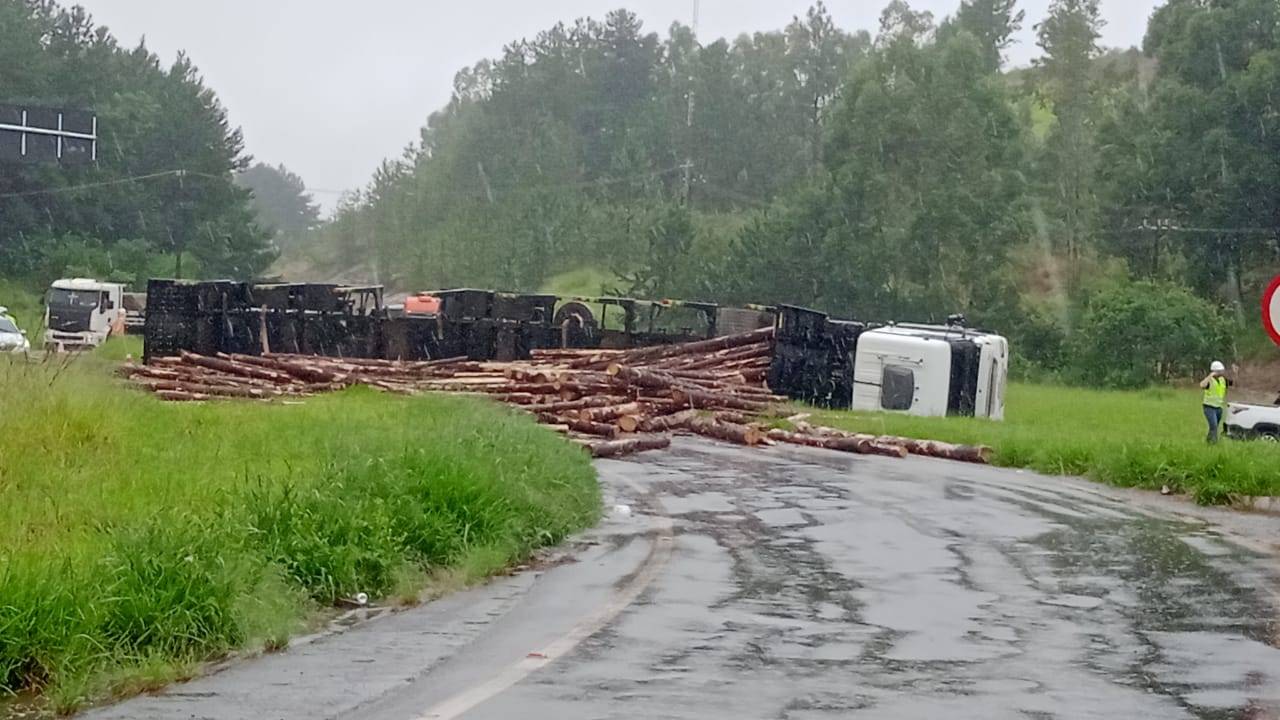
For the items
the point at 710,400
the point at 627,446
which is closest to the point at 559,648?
the point at 627,446

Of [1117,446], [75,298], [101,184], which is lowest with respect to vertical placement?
[1117,446]

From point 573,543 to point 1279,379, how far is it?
49776 mm

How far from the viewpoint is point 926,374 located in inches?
1309

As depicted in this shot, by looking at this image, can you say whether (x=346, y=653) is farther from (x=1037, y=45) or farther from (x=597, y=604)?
(x=1037, y=45)

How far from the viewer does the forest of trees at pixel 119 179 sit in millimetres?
73938

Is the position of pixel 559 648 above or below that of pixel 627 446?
above

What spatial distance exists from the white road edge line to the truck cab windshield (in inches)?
1711

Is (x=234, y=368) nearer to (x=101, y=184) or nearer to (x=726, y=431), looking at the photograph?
(x=726, y=431)

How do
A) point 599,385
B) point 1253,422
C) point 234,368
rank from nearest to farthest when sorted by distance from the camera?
1. point 599,385
2. point 1253,422
3. point 234,368

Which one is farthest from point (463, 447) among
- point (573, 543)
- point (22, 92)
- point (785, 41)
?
point (785, 41)

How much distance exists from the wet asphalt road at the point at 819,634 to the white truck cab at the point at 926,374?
1580 cm

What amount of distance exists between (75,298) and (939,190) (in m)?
32.4

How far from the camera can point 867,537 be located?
15.4 meters

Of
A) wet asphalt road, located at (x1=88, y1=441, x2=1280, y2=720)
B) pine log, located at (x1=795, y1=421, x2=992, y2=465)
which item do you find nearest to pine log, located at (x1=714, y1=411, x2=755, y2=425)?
pine log, located at (x1=795, y1=421, x2=992, y2=465)
